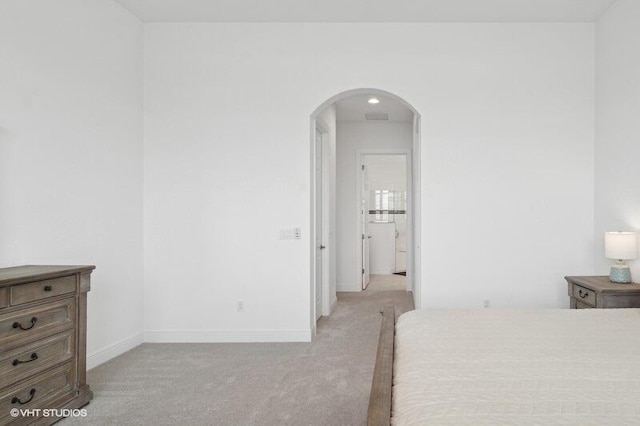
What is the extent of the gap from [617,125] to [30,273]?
451cm

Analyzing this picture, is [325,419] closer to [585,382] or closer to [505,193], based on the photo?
[585,382]

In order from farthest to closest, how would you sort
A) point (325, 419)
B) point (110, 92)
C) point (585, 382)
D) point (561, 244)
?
point (561, 244), point (110, 92), point (325, 419), point (585, 382)

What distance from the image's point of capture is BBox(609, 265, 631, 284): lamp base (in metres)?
3.28

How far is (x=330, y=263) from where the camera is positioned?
5.69 m

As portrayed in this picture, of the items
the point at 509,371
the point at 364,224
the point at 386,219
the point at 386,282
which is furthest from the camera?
the point at 386,219

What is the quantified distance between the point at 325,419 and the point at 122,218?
2568mm

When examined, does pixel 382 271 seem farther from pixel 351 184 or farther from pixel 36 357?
pixel 36 357

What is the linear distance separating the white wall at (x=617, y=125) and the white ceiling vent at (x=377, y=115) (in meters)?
3.02

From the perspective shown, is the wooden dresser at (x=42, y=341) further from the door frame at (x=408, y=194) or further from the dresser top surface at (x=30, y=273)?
the door frame at (x=408, y=194)

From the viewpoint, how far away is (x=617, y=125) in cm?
366

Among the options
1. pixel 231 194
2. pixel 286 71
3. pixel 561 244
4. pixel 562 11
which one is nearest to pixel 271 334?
pixel 231 194

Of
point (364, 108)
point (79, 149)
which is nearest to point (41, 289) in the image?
point (79, 149)

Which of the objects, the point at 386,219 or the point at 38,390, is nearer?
the point at 38,390

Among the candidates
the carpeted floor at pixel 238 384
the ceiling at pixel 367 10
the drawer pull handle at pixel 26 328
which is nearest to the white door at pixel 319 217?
the carpeted floor at pixel 238 384
